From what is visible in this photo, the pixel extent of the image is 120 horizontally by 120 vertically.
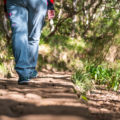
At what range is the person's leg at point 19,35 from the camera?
266cm

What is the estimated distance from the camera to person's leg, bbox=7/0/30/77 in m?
2.66

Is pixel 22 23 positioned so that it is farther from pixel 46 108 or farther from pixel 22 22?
pixel 46 108

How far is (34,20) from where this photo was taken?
2889mm

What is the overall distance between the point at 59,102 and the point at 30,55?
141 cm

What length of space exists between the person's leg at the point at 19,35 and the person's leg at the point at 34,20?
15 centimetres

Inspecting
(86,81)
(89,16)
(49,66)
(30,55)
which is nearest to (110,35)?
(89,16)

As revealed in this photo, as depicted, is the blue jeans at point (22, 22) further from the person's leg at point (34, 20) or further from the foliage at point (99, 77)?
the foliage at point (99, 77)

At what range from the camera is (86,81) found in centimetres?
335

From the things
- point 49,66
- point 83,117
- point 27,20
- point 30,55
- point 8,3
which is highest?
point 8,3

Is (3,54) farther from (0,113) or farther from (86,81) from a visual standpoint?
(0,113)

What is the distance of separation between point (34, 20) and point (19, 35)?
327mm

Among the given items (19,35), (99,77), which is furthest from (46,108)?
(99,77)

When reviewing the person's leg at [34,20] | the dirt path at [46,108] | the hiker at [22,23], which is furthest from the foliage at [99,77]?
the dirt path at [46,108]

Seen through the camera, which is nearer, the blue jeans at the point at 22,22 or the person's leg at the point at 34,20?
the blue jeans at the point at 22,22
